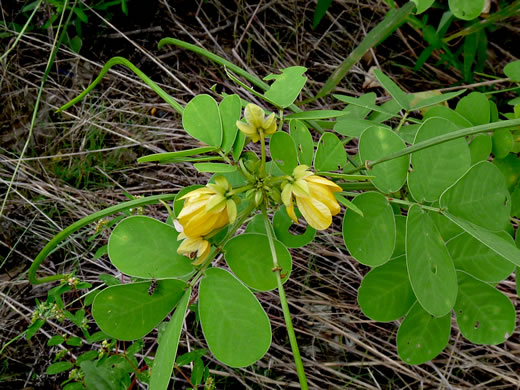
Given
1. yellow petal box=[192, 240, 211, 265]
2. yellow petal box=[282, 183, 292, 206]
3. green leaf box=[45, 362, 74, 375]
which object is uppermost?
yellow petal box=[282, 183, 292, 206]

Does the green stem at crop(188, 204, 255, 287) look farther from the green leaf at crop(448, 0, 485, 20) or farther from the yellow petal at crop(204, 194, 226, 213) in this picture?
the green leaf at crop(448, 0, 485, 20)

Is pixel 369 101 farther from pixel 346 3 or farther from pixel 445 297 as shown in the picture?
pixel 346 3

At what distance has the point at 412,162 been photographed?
1.08m

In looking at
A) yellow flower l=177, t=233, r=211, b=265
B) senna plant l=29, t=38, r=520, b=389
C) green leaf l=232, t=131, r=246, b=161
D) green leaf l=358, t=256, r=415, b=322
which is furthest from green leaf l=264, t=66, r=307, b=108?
A: green leaf l=358, t=256, r=415, b=322

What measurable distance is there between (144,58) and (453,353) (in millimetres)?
1924

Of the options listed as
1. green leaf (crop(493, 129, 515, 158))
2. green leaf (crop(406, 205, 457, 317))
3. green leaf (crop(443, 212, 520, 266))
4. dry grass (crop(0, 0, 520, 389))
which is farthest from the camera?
dry grass (crop(0, 0, 520, 389))

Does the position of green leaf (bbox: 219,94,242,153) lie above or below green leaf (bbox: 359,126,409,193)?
above

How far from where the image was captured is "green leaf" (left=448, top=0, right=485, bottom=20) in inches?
49.8

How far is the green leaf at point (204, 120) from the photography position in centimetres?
103

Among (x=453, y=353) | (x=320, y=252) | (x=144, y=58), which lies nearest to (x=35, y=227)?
(x=144, y=58)

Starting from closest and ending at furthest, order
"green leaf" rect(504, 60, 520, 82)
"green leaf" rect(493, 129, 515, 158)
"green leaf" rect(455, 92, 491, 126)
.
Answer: "green leaf" rect(493, 129, 515, 158) < "green leaf" rect(455, 92, 491, 126) < "green leaf" rect(504, 60, 520, 82)

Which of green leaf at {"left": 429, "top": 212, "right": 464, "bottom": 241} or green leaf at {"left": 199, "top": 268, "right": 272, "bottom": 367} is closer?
green leaf at {"left": 199, "top": 268, "right": 272, "bottom": 367}

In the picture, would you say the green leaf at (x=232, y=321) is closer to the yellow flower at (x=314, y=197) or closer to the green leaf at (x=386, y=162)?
the yellow flower at (x=314, y=197)

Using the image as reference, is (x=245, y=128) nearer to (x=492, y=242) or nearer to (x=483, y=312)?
(x=492, y=242)
